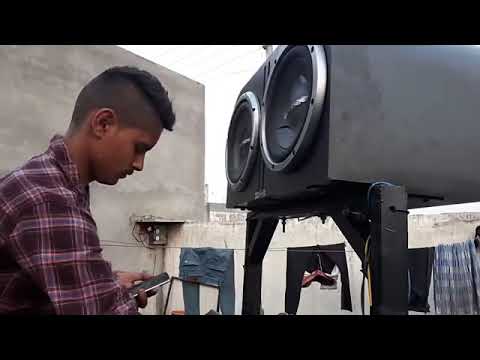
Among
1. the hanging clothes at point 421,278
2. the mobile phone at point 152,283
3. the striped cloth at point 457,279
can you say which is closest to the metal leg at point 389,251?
the mobile phone at point 152,283

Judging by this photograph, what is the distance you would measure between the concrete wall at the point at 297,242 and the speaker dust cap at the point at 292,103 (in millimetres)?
2018

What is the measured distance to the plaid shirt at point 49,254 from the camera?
0.66m

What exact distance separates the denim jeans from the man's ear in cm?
405

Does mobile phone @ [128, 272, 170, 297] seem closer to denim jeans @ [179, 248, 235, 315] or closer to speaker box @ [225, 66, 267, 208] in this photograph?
speaker box @ [225, 66, 267, 208]

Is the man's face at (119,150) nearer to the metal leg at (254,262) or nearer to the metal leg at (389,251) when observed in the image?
the metal leg at (389,251)

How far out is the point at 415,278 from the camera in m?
2.87

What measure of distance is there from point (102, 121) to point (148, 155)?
197 inches

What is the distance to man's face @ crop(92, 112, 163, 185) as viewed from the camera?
0.90 meters

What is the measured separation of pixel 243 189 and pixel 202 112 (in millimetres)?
5115

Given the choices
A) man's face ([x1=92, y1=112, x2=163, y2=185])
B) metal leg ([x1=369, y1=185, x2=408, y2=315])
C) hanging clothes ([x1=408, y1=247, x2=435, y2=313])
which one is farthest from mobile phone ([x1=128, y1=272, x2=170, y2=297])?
hanging clothes ([x1=408, y1=247, x2=435, y2=313])
